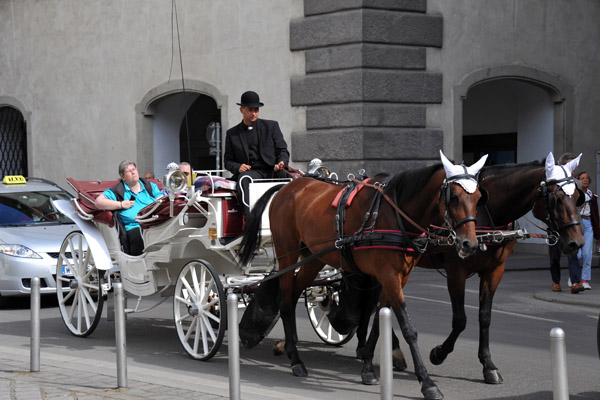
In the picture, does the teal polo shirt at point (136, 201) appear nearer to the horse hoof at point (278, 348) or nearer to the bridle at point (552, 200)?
the horse hoof at point (278, 348)

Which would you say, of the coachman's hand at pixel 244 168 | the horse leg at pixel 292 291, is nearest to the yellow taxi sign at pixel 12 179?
the coachman's hand at pixel 244 168

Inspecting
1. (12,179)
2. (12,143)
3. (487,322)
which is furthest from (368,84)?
(12,143)

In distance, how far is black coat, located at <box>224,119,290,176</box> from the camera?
937 cm

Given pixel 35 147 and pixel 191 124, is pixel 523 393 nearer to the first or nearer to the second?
pixel 191 124

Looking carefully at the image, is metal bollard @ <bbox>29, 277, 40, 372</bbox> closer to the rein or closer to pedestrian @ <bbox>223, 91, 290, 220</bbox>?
pedestrian @ <bbox>223, 91, 290, 220</bbox>

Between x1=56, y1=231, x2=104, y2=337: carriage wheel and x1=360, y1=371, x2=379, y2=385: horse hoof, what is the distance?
3432 millimetres

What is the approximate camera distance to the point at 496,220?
25.5ft

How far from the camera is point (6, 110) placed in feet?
77.8

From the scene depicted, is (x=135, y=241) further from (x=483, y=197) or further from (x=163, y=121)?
(x=163, y=121)

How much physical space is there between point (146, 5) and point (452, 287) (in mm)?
13691

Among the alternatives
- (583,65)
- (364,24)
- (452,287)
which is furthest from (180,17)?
(452,287)

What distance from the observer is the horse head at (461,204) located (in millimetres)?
6656

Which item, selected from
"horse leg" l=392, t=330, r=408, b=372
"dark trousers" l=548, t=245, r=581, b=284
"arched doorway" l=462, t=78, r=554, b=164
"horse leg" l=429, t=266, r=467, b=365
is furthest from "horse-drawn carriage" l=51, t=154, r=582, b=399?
"arched doorway" l=462, t=78, r=554, b=164

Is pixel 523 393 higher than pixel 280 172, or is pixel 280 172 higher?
pixel 280 172
